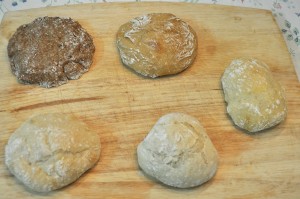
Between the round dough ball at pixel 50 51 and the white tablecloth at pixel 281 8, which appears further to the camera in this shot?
the white tablecloth at pixel 281 8

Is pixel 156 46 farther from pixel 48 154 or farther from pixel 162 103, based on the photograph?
pixel 48 154

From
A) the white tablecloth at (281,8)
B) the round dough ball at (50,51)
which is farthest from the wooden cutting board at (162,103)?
the white tablecloth at (281,8)

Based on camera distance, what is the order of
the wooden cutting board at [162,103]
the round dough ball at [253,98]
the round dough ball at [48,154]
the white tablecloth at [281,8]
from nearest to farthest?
the round dough ball at [48,154], the wooden cutting board at [162,103], the round dough ball at [253,98], the white tablecloth at [281,8]

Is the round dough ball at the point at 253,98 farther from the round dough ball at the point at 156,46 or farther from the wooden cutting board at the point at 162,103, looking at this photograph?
the round dough ball at the point at 156,46

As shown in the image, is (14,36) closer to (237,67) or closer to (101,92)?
(101,92)

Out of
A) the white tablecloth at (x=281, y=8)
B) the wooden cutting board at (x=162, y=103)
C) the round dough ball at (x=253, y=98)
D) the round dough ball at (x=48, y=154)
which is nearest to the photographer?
the round dough ball at (x=48, y=154)

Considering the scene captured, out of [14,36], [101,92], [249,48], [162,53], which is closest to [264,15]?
[249,48]

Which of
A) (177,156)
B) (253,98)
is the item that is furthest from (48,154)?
(253,98)
